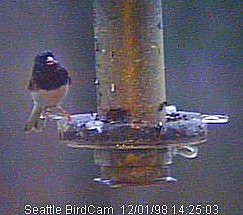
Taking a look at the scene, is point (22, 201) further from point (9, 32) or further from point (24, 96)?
point (9, 32)

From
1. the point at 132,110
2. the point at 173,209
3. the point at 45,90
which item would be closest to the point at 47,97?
the point at 45,90

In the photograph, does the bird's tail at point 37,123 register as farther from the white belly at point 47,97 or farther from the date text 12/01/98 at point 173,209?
the date text 12/01/98 at point 173,209

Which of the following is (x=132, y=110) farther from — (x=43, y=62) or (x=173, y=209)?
(x=173, y=209)

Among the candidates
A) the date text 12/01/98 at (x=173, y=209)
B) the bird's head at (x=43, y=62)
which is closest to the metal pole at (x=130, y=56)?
the bird's head at (x=43, y=62)

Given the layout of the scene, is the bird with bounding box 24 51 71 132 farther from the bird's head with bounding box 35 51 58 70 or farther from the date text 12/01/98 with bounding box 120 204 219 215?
the date text 12/01/98 with bounding box 120 204 219 215

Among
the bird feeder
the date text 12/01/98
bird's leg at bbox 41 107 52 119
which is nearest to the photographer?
the bird feeder

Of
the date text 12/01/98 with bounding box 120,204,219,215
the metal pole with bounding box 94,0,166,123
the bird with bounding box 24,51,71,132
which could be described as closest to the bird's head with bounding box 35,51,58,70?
A: the bird with bounding box 24,51,71,132
